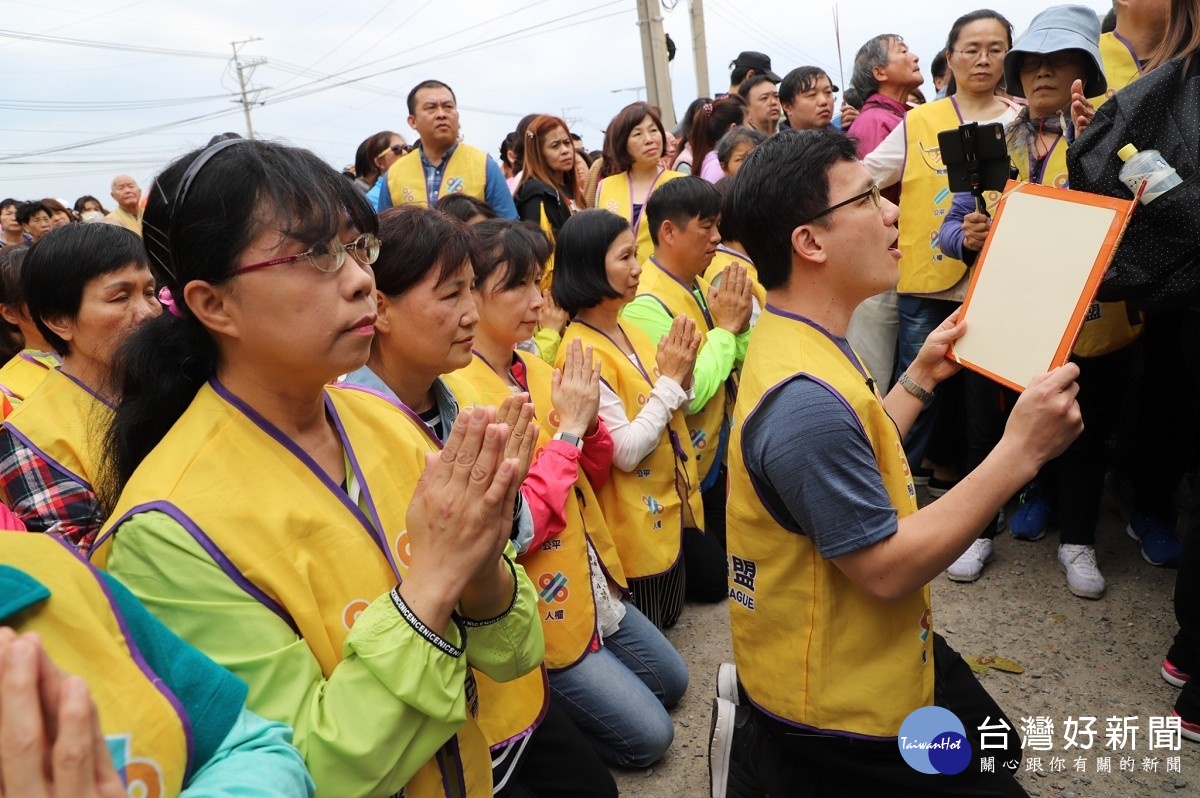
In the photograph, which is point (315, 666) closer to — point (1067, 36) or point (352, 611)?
point (352, 611)

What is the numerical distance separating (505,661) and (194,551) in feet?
2.05

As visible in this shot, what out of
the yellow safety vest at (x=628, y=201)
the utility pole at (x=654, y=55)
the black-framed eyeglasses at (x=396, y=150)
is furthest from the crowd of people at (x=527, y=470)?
the utility pole at (x=654, y=55)

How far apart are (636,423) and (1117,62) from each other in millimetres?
2606

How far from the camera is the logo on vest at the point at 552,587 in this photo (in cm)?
292

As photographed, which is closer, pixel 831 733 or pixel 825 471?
pixel 825 471

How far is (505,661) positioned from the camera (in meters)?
1.71

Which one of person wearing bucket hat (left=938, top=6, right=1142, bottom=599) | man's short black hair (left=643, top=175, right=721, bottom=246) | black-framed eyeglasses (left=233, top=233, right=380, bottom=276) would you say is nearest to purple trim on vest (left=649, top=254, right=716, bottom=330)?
man's short black hair (left=643, top=175, right=721, bottom=246)

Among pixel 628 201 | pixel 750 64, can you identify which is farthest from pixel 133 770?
pixel 750 64

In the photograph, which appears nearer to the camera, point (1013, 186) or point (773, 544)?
point (773, 544)

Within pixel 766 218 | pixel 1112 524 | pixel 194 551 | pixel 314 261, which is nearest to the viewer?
pixel 194 551

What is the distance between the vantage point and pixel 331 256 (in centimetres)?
158

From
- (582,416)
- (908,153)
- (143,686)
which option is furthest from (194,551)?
(908,153)

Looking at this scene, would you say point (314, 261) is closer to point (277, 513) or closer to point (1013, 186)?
point (277, 513)

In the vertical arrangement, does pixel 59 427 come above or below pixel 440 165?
below
